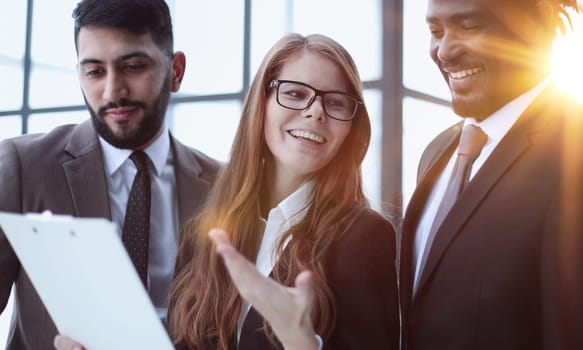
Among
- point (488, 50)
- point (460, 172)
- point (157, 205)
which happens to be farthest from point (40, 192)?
point (488, 50)

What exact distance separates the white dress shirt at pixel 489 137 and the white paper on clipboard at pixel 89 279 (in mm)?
656

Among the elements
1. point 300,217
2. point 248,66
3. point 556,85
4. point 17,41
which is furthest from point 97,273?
point 17,41

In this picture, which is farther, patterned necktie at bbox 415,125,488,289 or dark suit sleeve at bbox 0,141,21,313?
dark suit sleeve at bbox 0,141,21,313

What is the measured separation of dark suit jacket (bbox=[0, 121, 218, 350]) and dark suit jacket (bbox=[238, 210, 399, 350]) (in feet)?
1.91

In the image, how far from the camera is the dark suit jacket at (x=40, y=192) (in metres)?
1.82

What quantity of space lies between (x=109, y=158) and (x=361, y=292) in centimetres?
95

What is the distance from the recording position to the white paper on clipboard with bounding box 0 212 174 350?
1.08 metres

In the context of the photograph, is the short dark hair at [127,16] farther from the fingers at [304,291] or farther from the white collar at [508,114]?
the fingers at [304,291]

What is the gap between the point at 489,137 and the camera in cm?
154

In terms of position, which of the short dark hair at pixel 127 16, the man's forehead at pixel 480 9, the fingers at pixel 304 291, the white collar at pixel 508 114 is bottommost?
the fingers at pixel 304 291

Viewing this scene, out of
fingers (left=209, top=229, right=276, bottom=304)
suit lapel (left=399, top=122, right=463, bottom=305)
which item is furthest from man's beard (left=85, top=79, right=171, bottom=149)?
fingers (left=209, top=229, right=276, bottom=304)

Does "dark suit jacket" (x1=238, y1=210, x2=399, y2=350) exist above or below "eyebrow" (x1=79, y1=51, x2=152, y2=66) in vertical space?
below

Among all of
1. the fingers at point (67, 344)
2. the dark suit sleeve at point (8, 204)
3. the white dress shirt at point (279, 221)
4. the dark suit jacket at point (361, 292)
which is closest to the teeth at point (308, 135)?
the white dress shirt at point (279, 221)

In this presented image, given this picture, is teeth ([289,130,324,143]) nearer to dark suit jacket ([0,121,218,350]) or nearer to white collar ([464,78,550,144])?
white collar ([464,78,550,144])
